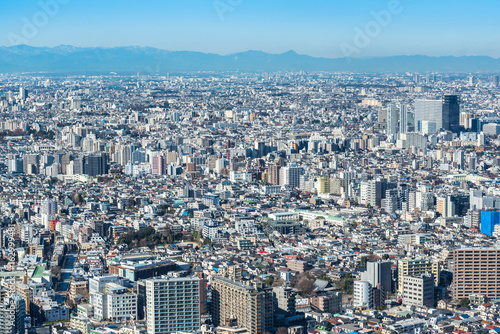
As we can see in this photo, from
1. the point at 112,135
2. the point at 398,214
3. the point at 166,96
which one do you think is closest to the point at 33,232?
the point at 398,214

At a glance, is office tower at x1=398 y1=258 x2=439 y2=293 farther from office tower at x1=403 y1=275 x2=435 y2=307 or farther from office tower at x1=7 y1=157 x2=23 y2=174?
office tower at x1=7 y1=157 x2=23 y2=174

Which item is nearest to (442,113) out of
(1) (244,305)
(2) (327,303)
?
(2) (327,303)

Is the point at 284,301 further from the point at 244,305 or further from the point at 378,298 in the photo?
the point at 378,298

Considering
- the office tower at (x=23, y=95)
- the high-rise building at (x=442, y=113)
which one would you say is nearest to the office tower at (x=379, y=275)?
the high-rise building at (x=442, y=113)

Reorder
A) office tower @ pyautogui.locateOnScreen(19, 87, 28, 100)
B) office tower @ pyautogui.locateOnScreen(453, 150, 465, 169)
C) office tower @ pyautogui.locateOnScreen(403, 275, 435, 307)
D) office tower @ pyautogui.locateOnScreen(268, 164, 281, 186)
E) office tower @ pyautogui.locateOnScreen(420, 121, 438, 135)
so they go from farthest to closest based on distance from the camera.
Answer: office tower @ pyautogui.locateOnScreen(19, 87, 28, 100), office tower @ pyautogui.locateOnScreen(420, 121, 438, 135), office tower @ pyautogui.locateOnScreen(453, 150, 465, 169), office tower @ pyautogui.locateOnScreen(268, 164, 281, 186), office tower @ pyautogui.locateOnScreen(403, 275, 435, 307)

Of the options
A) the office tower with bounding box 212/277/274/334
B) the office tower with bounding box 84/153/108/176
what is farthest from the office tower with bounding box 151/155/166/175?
the office tower with bounding box 212/277/274/334

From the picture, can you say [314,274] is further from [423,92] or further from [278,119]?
[423,92]
